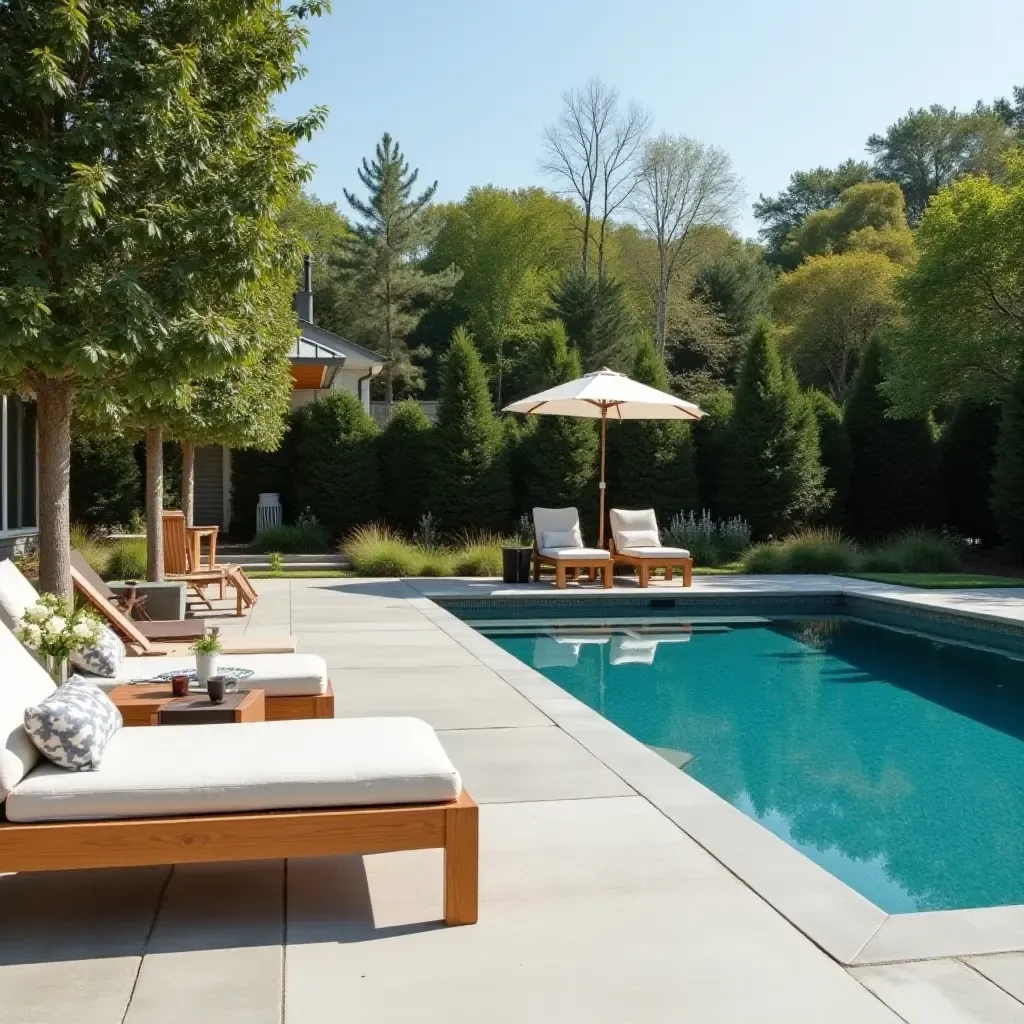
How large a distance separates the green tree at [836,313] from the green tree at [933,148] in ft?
37.3

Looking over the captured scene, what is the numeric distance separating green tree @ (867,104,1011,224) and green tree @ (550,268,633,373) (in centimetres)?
1840

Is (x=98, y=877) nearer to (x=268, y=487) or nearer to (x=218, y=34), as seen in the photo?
(x=218, y=34)

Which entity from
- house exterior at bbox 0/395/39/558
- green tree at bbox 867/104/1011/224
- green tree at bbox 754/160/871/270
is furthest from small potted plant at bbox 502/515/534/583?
green tree at bbox 754/160/871/270

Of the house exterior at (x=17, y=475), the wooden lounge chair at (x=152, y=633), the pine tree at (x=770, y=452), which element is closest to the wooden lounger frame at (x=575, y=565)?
the pine tree at (x=770, y=452)

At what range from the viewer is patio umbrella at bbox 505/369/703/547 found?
564 inches

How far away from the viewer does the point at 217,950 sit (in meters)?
3.22

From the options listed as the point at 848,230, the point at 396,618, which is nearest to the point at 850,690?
the point at 396,618

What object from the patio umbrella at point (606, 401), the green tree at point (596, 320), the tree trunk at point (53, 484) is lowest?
the tree trunk at point (53, 484)

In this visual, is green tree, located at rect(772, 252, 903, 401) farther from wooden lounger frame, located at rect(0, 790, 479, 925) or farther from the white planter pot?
wooden lounger frame, located at rect(0, 790, 479, 925)

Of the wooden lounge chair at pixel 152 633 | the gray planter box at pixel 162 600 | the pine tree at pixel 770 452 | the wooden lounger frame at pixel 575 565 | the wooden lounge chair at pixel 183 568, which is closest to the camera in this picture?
the wooden lounge chair at pixel 152 633

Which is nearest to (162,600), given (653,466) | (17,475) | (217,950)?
(17,475)

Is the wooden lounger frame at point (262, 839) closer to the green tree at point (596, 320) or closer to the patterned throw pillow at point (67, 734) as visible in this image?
the patterned throw pillow at point (67, 734)

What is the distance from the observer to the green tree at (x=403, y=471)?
1891 cm

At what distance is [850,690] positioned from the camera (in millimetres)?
9023
